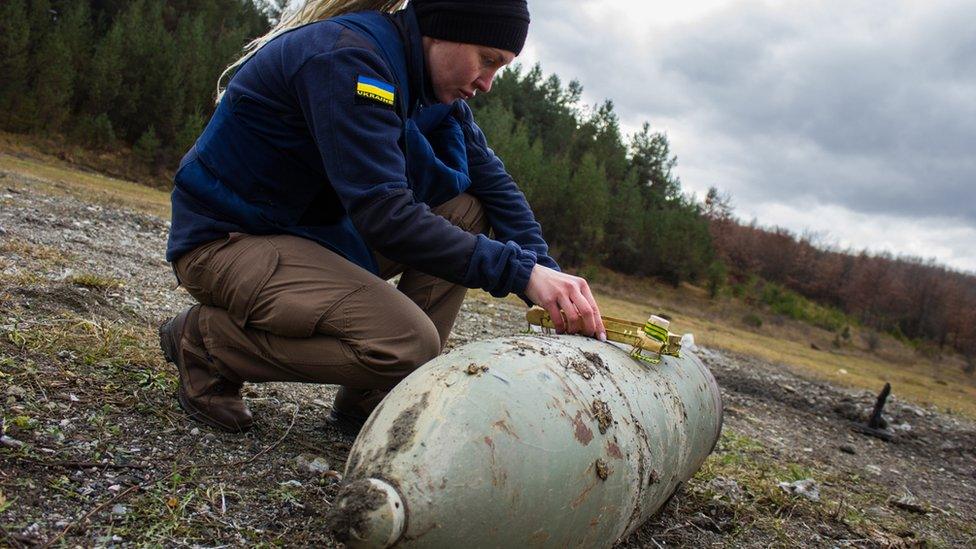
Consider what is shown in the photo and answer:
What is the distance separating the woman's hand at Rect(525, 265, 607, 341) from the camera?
2713 millimetres

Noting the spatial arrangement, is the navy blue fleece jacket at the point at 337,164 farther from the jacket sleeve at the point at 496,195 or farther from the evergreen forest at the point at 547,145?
the evergreen forest at the point at 547,145

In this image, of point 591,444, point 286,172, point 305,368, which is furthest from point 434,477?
point 286,172

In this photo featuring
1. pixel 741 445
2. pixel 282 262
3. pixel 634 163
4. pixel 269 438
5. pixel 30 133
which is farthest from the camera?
pixel 634 163

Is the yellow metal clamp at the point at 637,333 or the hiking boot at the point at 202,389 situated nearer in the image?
the yellow metal clamp at the point at 637,333

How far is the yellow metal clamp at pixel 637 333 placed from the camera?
297 centimetres

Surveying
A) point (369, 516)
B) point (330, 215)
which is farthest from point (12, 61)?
point (369, 516)

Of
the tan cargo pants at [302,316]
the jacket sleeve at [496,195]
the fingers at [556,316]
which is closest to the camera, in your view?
the fingers at [556,316]

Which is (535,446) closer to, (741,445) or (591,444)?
(591,444)

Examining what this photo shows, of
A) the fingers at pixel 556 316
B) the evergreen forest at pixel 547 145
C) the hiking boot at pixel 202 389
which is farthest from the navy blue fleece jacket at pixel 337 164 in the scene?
the evergreen forest at pixel 547 145

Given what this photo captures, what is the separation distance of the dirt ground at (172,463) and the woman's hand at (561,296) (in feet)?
3.19

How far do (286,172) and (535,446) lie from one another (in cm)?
155

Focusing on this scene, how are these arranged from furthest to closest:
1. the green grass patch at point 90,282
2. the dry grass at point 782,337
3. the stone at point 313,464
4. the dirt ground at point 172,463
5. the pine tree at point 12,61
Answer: the pine tree at point 12,61, the dry grass at point 782,337, the green grass patch at point 90,282, the stone at point 313,464, the dirt ground at point 172,463

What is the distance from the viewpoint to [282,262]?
9.64ft

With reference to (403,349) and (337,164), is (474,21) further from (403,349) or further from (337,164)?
(403,349)
